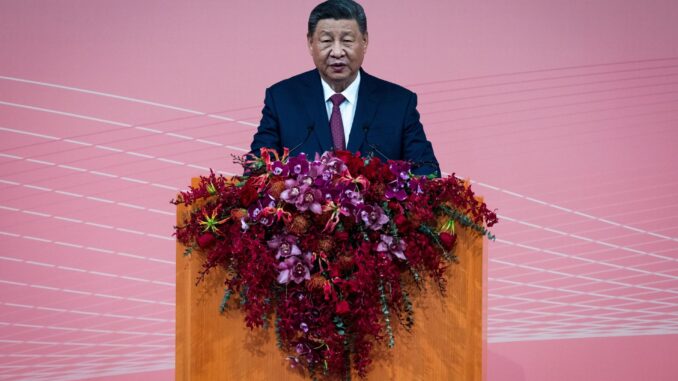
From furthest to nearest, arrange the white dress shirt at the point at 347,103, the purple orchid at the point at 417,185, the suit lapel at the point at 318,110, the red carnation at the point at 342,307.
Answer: the white dress shirt at the point at 347,103 < the suit lapel at the point at 318,110 < the purple orchid at the point at 417,185 < the red carnation at the point at 342,307

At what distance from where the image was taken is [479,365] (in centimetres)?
221

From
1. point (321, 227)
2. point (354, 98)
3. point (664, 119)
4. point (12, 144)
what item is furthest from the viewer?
point (664, 119)

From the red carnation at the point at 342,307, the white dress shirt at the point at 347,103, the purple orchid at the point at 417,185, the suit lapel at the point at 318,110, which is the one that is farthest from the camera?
the white dress shirt at the point at 347,103

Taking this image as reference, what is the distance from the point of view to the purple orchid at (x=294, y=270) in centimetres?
205

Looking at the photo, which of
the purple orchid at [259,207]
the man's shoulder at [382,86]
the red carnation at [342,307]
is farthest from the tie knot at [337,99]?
the red carnation at [342,307]

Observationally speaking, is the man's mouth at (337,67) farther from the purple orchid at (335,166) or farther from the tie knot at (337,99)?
the purple orchid at (335,166)

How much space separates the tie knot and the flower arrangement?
69cm

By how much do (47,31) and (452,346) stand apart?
8.90ft

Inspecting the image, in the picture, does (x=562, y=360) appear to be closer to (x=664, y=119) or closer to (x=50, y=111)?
(x=664, y=119)

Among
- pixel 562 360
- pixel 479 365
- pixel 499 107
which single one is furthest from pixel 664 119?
pixel 479 365

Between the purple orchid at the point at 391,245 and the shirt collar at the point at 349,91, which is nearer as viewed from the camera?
the purple orchid at the point at 391,245

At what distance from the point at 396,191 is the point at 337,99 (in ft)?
→ 2.57

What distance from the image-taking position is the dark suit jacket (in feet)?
8.91

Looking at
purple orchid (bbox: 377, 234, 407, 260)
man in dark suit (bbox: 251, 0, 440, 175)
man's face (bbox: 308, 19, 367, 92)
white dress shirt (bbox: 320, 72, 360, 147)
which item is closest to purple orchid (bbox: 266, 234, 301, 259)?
purple orchid (bbox: 377, 234, 407, 260)
